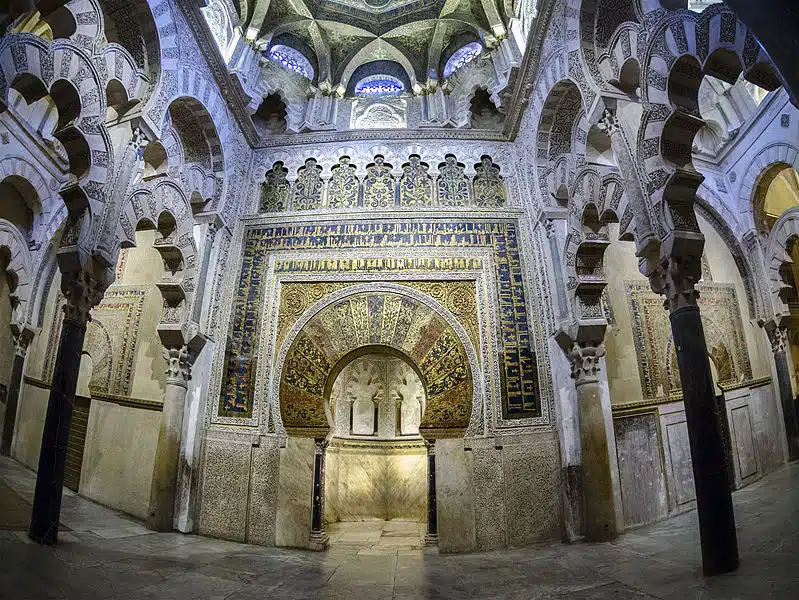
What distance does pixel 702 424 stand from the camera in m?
3.96

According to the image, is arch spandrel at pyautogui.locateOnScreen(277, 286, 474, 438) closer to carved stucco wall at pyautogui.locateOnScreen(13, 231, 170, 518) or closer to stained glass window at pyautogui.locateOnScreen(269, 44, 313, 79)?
carved stucco wall at pyautogui.locateOnScreen(13, 231, 170, 518)

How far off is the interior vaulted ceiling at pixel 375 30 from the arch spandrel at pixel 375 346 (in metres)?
4.83

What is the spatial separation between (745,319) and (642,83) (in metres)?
5.97

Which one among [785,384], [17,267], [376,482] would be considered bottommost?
[376,482]

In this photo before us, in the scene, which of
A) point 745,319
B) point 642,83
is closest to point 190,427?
point 642,83

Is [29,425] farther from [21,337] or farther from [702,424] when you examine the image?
[702,424]

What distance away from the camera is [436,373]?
23.1 ft

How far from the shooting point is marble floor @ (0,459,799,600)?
3586mm

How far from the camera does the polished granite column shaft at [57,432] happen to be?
4461mm

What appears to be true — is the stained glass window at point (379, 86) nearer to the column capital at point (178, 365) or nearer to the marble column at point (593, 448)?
the column capital at point (178, 365)

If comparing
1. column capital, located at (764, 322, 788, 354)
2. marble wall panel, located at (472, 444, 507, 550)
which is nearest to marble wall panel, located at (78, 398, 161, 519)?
marble wall panel, located at (472, 444, 507, 550)

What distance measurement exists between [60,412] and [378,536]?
5.20 m

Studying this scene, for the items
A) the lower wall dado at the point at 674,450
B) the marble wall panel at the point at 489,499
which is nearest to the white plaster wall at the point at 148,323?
the marble wall panel at the point at 489,499

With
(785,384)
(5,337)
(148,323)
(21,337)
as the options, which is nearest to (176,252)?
(148,323)
